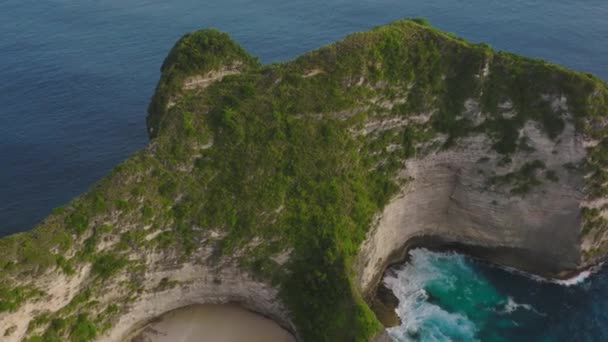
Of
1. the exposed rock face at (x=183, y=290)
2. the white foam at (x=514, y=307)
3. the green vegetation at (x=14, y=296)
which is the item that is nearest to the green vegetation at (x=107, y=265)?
the exposed rock face at (x=183, y=290)

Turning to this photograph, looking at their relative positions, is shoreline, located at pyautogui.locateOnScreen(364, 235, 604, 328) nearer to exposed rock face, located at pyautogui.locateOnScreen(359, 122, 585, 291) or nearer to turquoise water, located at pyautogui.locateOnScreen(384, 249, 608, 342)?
exposed rock face, located at pyautogui.locateOnScreen(359, 122, 585, 291)

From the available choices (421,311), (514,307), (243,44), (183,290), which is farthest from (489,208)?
(243,44)

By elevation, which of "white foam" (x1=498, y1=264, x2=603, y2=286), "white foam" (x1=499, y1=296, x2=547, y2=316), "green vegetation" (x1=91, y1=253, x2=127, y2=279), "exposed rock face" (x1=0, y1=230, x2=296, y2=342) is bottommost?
"white foam" (x1=499, y1=296, x2=547, y2=316)

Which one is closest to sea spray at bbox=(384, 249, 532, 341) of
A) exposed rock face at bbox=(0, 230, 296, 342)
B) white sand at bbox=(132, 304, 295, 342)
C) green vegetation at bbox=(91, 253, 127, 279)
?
white sand at bbox=(132, 304, 295, 342)

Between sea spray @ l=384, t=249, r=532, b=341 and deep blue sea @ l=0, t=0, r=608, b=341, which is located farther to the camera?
deep blue sea @ l=0, t=0, r=608, b=341

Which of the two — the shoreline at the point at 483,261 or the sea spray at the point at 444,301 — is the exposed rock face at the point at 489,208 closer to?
the shoreline at the point at 483,261

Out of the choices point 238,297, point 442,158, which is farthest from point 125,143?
point 442,158

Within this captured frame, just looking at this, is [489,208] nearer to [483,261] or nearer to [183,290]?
[483,261]
